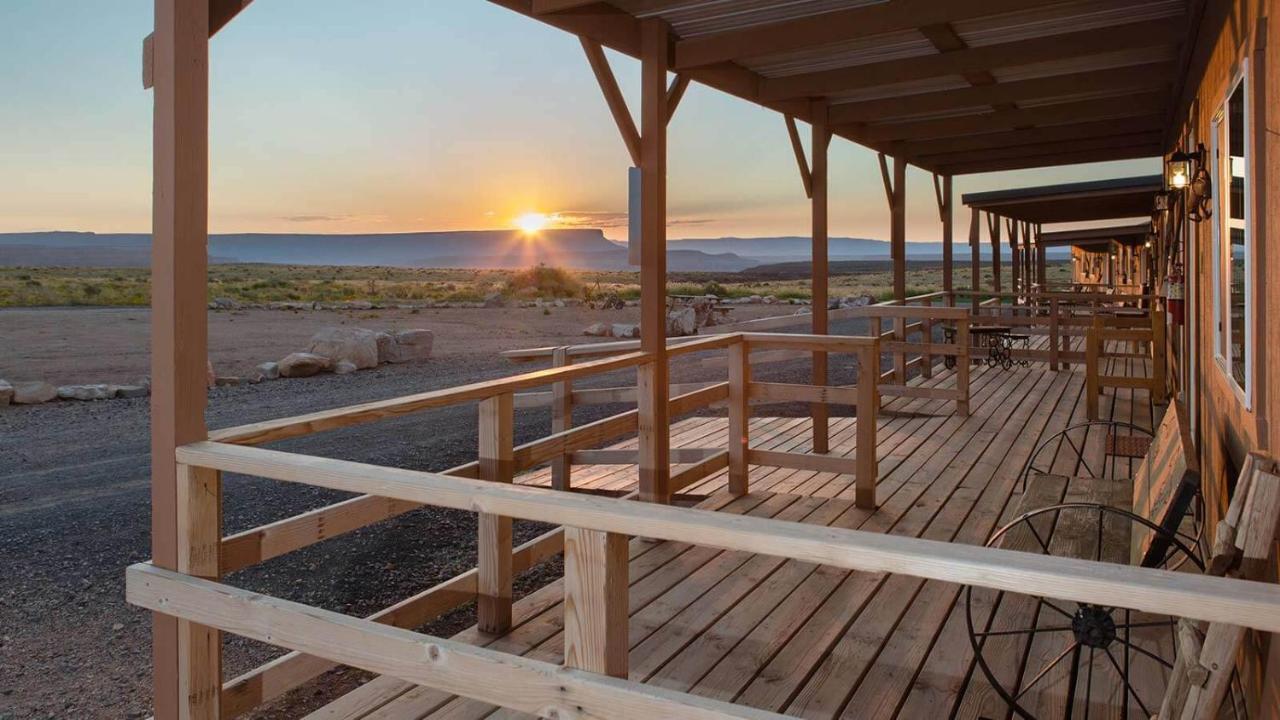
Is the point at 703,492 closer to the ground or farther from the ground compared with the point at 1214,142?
closer to the ground

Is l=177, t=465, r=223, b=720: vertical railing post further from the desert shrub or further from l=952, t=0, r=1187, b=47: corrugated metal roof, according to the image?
the desert shrub

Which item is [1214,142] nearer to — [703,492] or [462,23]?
[703,492]

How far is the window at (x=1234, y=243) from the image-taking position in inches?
110

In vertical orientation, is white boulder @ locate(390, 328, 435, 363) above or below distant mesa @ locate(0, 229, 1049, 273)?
below

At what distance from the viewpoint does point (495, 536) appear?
3.34m

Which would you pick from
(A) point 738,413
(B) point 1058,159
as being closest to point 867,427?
(A) point 738,413

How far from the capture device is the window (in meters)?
2.79

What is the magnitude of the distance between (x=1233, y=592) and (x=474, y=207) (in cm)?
5857

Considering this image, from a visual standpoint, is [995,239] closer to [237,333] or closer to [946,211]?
[946,211]

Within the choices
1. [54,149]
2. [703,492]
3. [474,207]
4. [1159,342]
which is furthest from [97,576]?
[474,207]

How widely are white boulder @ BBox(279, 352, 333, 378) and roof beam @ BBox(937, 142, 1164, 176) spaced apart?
1193 centimetres

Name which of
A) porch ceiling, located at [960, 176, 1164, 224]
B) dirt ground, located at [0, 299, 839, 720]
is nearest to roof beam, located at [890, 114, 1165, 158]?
porch ceiling, located at [960, 176, 1164, 224]

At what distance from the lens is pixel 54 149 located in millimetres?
37438

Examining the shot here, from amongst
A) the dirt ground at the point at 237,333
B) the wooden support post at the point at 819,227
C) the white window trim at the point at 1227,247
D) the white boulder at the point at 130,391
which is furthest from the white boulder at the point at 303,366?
the white window trim at the point at 1227,247
